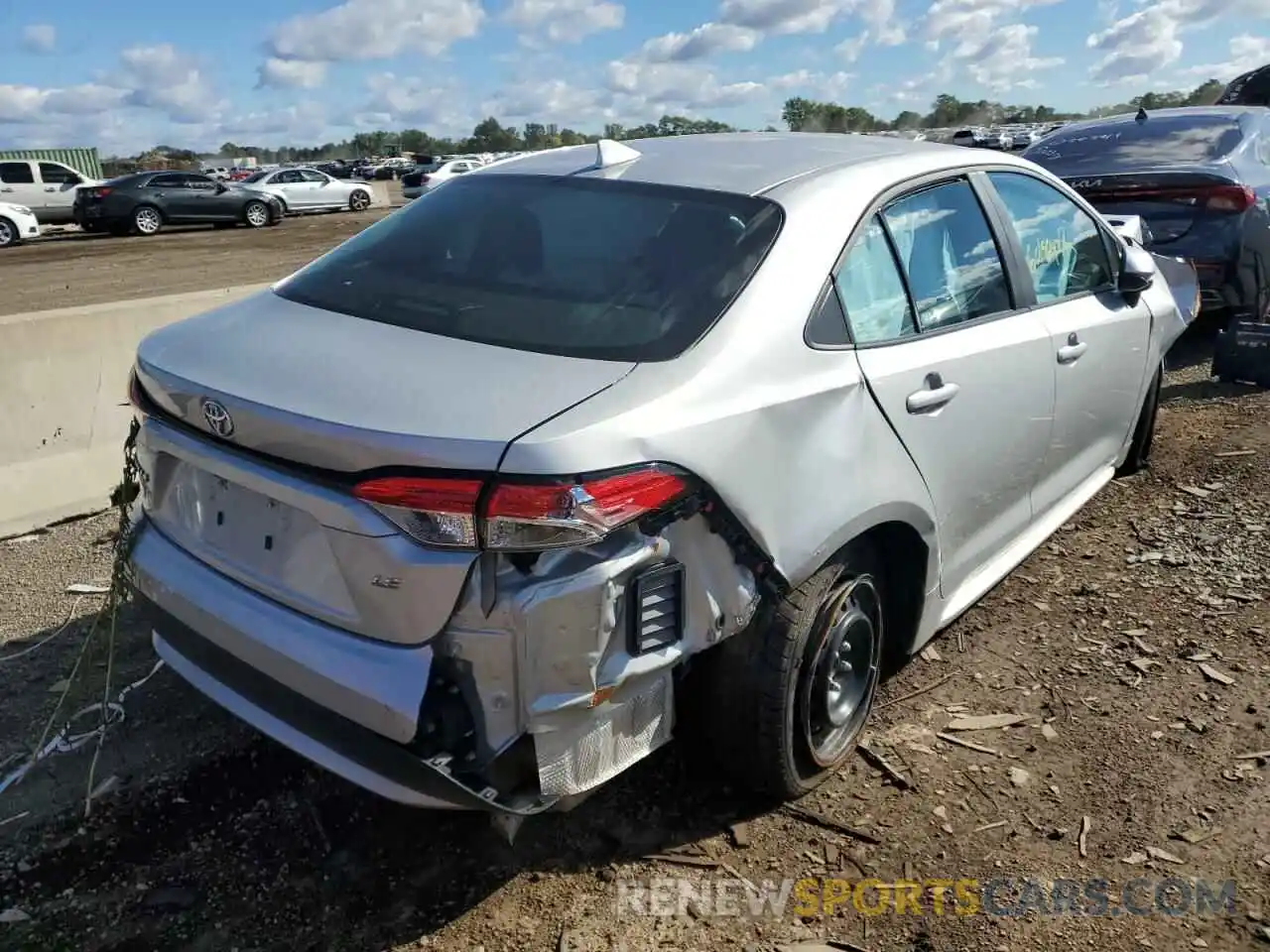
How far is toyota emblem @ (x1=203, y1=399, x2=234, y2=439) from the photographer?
2.36 meters

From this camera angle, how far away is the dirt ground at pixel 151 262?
14703 millimetres

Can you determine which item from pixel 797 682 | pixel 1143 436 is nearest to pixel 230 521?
pixel 797 682

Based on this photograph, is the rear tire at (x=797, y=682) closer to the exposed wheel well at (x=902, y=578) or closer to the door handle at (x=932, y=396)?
the exposed wheel well at (x=902, y=578)

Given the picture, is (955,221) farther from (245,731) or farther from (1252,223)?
(1252,223)

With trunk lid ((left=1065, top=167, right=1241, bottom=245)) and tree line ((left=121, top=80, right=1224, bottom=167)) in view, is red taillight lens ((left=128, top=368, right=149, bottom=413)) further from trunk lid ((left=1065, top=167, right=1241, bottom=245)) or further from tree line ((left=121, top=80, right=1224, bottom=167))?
tree line ((left=121, top=80, right=1224, bottom=167))

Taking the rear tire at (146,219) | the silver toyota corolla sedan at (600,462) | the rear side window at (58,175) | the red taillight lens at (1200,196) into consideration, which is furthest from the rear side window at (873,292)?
the rear side window at (58,175)

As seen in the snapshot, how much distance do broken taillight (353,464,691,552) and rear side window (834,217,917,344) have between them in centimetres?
101

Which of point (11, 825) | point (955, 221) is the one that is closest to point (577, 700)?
point (11, 825)

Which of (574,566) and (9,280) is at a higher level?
(574,566)

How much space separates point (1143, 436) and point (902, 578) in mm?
2794

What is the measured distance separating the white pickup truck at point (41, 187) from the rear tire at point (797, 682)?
86.8ft

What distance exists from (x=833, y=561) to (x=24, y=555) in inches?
145

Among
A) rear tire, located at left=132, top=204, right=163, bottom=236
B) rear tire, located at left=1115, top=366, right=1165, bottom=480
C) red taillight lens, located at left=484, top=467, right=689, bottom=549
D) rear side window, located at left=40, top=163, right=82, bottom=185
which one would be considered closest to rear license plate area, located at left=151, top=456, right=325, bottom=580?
red taillight lens, located at left=484, top=467, right=689, bottom=549

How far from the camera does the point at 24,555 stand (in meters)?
4.59
